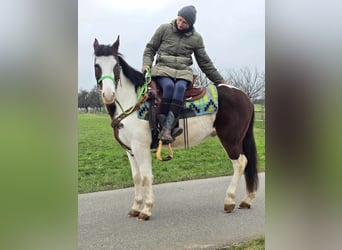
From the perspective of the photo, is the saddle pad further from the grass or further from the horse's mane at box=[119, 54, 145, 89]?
the grass

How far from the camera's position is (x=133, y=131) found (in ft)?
5.66

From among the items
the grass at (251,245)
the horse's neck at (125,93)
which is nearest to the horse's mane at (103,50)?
the horse's neck at (125,93)

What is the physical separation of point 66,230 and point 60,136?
0.41m

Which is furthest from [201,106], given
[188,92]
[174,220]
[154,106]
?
[174,220]

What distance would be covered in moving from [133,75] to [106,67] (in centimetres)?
14

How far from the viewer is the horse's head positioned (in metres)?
1.63

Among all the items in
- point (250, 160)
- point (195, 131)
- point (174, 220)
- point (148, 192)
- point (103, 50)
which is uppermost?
point (103, 50)

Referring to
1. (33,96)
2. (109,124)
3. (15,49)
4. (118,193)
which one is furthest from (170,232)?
(15,49)

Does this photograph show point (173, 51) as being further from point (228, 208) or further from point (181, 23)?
point (228, 208)

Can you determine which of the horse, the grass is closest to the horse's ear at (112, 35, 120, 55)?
the horse

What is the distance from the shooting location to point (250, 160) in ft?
6.05

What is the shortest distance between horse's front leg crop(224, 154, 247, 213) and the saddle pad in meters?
0.29

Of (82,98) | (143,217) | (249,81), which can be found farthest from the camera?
(249,81)

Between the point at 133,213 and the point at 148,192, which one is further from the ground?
the point at 148,192
